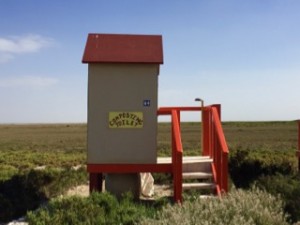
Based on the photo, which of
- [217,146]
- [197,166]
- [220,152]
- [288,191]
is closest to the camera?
[288,191]

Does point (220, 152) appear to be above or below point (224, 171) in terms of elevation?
above

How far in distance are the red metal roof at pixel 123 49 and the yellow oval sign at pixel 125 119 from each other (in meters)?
1.09

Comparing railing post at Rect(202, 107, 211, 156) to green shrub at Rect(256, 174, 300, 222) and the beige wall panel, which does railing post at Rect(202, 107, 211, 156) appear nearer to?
the beige wall panel

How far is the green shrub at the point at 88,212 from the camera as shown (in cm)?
625

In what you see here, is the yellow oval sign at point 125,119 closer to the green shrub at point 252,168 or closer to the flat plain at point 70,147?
the green shrub at point 252,168

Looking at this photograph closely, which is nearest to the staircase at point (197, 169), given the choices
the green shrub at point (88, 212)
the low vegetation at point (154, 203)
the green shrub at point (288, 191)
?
the low vegetation at point (154, 203)

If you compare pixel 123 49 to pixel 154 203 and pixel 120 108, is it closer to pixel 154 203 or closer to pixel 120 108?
pixel 120 108

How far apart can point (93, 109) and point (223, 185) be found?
9.95ft

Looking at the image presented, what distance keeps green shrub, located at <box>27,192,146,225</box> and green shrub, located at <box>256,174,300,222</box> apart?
7.54ft

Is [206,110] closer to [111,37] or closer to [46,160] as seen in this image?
[111,37]

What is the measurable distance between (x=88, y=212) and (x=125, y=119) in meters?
2.88

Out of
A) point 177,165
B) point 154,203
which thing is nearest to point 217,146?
point 177,165

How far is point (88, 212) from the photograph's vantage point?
658cm

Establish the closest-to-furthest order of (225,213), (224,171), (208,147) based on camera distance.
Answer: (225,213) → (224,171) → (208,147)
